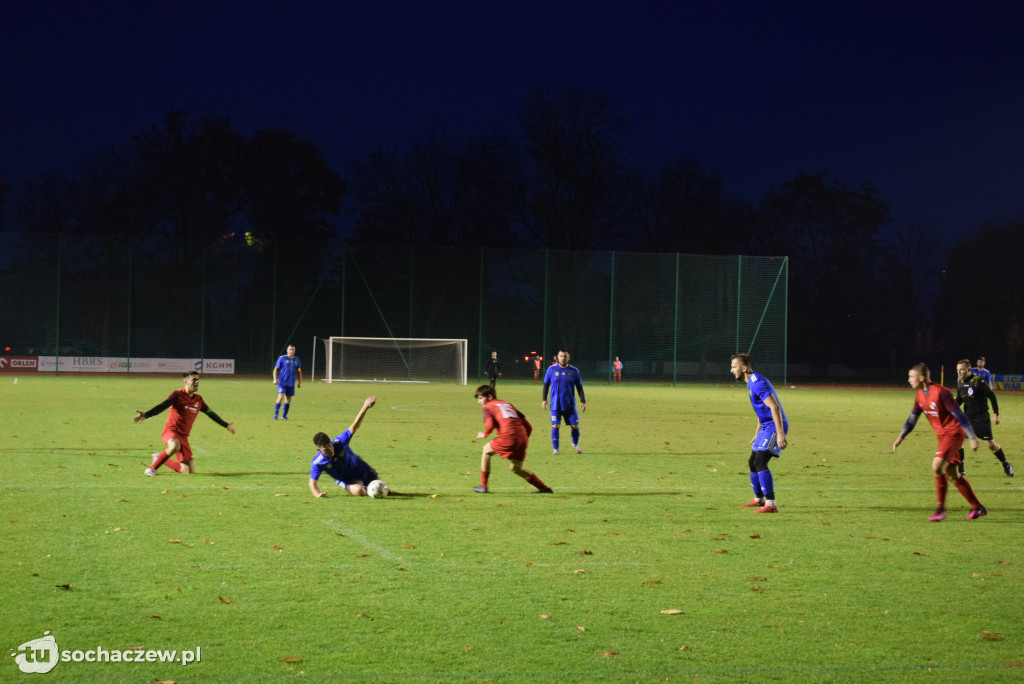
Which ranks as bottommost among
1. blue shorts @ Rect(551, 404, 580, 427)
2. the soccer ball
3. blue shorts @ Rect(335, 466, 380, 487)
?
the soccer ball

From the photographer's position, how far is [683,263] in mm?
58250

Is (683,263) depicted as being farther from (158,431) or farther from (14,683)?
(14,683)

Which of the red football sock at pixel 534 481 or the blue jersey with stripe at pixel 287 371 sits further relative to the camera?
the blue jersey with stripe at pixel 287 371

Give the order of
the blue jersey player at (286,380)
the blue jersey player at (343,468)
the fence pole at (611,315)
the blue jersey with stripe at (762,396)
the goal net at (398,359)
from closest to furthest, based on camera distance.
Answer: the blue jersey with stripe at (762,396) < the blue jersey player at (343,468) < the blue jersey player at (286,380) < the goal net at (398,359) < the fence pole at (611,315)

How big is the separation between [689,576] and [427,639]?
2.61m

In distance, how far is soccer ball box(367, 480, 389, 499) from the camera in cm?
1153

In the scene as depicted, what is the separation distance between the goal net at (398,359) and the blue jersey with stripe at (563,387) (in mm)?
33844

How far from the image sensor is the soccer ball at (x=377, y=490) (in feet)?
37.8

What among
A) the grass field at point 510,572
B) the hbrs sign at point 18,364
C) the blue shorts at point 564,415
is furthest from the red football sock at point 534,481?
the hbrs sign at point 18,364

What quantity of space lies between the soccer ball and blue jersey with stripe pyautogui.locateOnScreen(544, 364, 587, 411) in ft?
21.4

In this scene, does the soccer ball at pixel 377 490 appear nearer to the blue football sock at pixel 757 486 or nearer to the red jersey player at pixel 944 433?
the blue football sock at pixel 757 486

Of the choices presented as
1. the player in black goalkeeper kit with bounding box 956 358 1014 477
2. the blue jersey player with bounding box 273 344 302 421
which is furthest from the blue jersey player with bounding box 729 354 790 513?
the blue jersey player with bounding box 273 344 302 421

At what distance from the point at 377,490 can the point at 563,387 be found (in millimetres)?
6834

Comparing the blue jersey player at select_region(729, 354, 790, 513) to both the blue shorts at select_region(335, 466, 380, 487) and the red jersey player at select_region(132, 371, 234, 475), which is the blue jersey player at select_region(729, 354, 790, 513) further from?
the red jersey player at select_region(132, 371, 234, 475)
